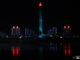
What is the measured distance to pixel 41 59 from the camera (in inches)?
423

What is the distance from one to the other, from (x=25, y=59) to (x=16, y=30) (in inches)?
2258

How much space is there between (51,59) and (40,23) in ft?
222

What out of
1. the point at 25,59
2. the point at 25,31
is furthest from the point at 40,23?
the point at 25,59

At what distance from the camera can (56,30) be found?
85.6 meters

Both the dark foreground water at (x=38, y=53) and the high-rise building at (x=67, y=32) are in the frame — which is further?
the high-rise building at (x=67, y=32)

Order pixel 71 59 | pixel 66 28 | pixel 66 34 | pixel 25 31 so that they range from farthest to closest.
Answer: pixel 25 31
pixel 66 28
pixel 66 34
pixel 71 59

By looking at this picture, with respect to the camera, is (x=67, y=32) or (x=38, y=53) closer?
(x=38, y=53)

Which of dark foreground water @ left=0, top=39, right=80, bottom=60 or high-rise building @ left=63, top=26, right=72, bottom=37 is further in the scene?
high-rise building @ left=63, top=26, right=72, bottom=37

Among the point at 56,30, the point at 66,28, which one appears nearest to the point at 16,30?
the point at 66,28

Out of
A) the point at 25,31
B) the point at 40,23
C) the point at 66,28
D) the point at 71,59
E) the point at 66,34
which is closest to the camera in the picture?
the point at 71,59

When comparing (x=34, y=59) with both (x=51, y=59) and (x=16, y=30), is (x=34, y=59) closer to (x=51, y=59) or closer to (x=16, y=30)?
(x=51, y=59)

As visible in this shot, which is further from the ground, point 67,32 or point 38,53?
point 67,32

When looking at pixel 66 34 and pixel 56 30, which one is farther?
pixel 56 30

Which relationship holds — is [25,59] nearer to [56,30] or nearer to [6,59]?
[6,59]
